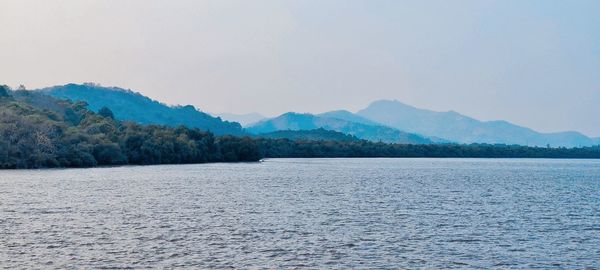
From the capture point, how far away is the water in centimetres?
4359

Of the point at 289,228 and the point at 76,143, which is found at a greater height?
the point at 76,143

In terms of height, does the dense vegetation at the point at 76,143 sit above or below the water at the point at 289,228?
above

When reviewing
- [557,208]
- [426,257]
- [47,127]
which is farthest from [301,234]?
[47,127]

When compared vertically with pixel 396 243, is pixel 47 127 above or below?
above

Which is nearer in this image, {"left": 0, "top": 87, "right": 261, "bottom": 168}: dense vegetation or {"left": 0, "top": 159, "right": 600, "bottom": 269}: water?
{"left": 0, "top": 159, "right": 600, "bottom": 269}: water

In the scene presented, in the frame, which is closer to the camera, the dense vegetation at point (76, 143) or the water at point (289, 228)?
the water at point (289, 228)

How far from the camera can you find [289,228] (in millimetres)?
57906

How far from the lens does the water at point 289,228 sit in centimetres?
4359

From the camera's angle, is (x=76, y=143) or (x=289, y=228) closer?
(x=289, y=228)

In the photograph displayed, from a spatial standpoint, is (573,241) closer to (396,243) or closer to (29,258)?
(396,243)

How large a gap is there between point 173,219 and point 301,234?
13.6m

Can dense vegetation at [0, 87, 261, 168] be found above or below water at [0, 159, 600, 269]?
above

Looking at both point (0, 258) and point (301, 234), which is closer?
point (0, 258)

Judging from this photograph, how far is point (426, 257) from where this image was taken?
44938 mm
